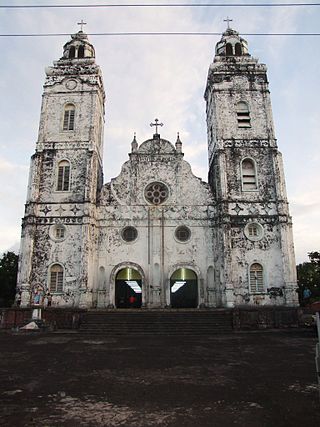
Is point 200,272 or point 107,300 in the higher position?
point 200,272

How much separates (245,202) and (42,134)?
15.6 meters

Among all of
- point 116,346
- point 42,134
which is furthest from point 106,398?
point 42,134

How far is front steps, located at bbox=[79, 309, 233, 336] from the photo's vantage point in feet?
56.0

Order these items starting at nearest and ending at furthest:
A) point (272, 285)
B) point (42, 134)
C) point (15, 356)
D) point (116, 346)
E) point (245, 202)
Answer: point (15, 356) < point (116, 346) < point (272, 285) < point (245, 202) < point (42, 134)

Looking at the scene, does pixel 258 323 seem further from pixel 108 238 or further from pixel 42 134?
pixel 42 134

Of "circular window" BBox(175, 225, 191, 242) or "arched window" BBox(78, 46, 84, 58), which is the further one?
"arched window" BBox(78, 46, 84, 58)

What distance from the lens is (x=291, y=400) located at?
20.0 feet

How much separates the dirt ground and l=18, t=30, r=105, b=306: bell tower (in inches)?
356

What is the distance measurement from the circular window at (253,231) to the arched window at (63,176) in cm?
1273

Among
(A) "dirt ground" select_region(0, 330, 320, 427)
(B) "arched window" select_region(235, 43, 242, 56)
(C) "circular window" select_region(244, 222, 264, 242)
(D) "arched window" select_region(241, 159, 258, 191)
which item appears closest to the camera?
(A) "dirt ground" select_region(0, 330, 320, 427)

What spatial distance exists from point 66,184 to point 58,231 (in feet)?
11.2

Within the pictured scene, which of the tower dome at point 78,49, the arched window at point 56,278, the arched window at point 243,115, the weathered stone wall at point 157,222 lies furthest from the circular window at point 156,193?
the tower dome at point 78,49

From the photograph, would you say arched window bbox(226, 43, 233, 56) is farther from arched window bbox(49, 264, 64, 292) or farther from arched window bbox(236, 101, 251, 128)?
arched window bbox(49, 264, 64, 292)

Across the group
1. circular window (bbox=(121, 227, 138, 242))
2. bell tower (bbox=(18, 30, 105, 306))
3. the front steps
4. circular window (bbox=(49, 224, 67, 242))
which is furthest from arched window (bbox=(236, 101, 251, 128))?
circular window (bbox=(49, 224, 67, 242))
